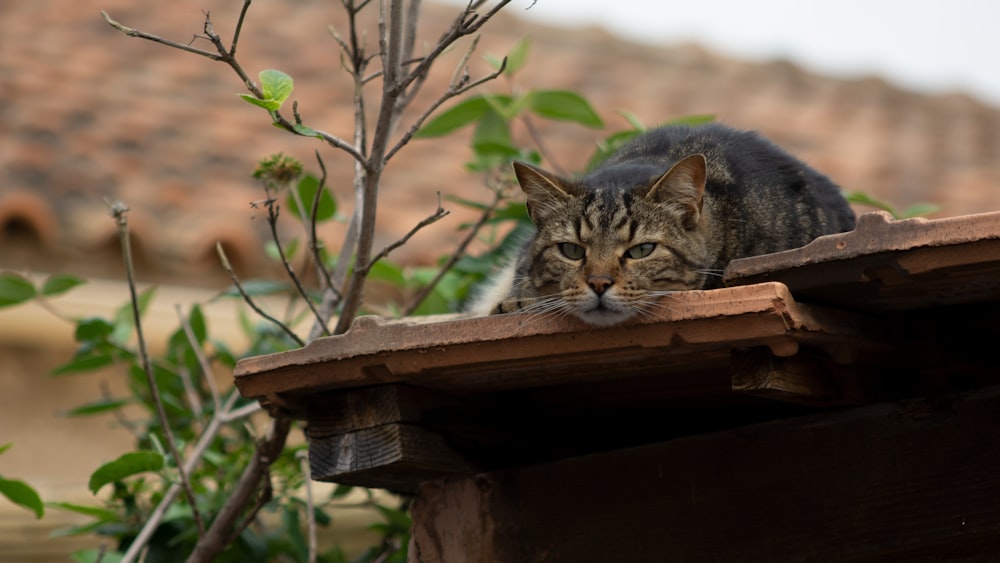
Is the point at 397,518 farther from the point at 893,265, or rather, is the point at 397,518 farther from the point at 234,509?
the point at 893,265

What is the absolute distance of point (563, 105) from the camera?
3.15m

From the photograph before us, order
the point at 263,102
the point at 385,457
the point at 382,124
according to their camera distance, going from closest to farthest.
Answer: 1. the point at 263,102
2. the point at 385,457
3. the point at 382,124

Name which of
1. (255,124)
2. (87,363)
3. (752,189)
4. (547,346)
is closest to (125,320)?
(87,363)

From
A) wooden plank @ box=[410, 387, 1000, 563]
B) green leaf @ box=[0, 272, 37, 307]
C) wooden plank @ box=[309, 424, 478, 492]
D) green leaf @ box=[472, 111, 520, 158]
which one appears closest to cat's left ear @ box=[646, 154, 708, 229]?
wooden plank @ box=[410, 387, 1000, 563]

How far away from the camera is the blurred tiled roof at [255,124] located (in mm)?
5086

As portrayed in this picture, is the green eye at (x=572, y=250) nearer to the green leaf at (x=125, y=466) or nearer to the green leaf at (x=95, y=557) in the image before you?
the green leaf at (x=125, y=466)

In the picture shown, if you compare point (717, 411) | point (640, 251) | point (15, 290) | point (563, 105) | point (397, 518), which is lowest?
point (717, 411)

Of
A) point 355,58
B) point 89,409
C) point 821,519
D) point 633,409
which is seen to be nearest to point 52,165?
point 89,409

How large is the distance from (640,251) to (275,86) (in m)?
0.70

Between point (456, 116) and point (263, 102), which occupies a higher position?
point (456, 116)

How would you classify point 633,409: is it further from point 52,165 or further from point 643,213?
point 52,165

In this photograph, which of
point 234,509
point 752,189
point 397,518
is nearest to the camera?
point 752,189

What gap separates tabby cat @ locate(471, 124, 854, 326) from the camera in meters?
2.25

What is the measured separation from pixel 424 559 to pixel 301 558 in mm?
766
